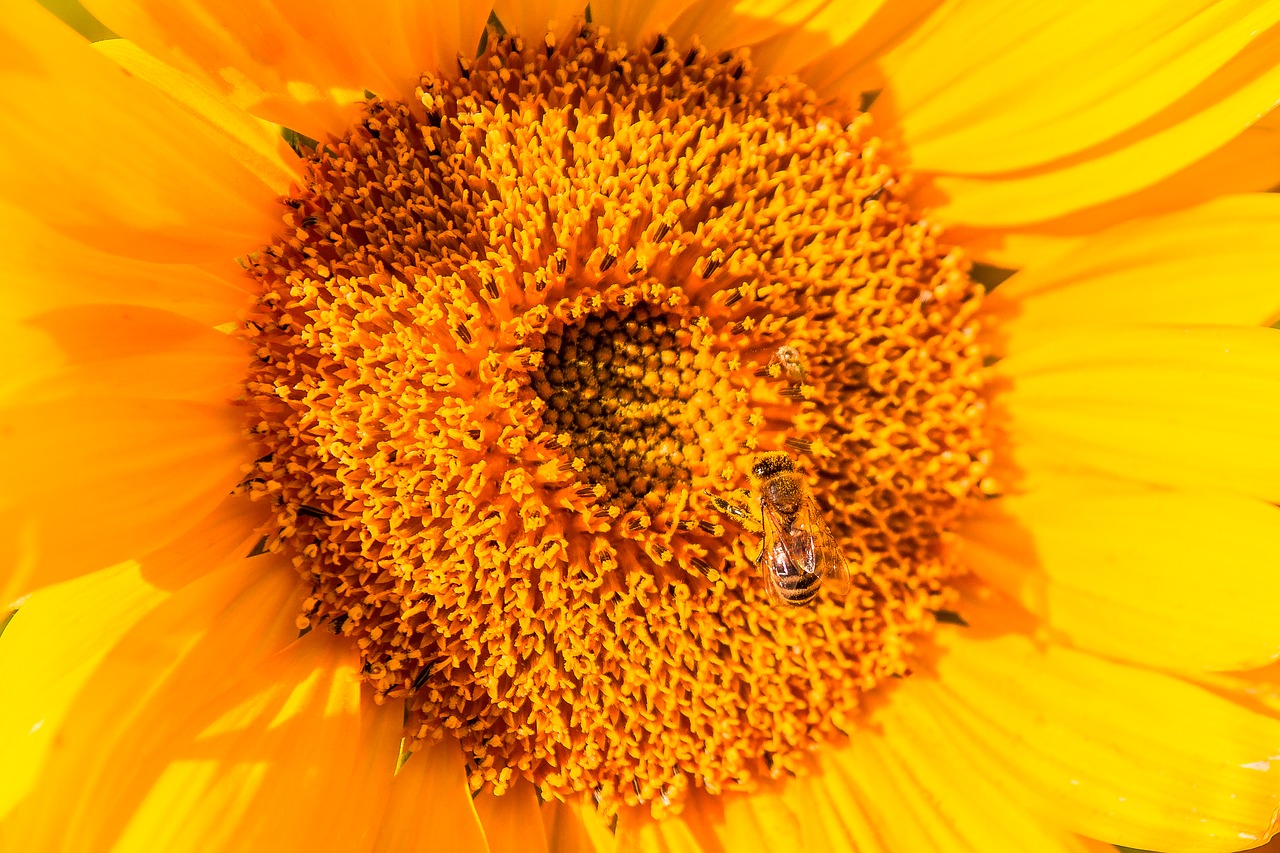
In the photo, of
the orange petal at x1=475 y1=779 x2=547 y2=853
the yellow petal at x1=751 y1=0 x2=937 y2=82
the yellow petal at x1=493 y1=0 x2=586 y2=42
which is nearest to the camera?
the yellow petal at x1=493 y1=0 x2=586 y2=42

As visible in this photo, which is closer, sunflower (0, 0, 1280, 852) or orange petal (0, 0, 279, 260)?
orange petal (0, 0, 279, 260)

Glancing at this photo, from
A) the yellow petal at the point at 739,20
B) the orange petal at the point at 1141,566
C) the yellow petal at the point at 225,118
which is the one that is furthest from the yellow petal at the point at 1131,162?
the yellow petal at the point at 225,118

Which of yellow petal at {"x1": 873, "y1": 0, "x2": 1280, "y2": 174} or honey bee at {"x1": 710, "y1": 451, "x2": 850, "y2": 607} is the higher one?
yellow petal at {"x1": 873, "y1": 0, "x2": 1280, "y2": 174}

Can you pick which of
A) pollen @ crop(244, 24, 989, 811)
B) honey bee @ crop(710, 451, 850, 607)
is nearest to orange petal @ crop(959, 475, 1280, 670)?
pollen @ crop(244, 24, 989, 811)

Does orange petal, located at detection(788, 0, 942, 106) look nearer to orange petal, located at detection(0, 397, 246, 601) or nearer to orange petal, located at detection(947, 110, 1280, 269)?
orange petal, located at detection(947, 110, 1280, 269)

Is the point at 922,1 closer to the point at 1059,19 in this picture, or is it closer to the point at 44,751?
the point at 1059,19

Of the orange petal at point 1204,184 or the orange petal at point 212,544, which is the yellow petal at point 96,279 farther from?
the orange petal at point 1204,184
